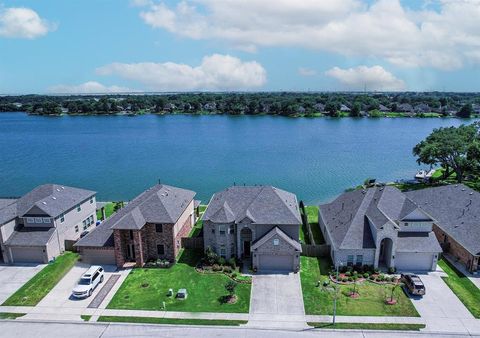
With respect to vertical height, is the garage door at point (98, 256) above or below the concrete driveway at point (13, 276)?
above

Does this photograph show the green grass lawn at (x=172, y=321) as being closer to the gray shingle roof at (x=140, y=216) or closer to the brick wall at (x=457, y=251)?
the gray shingle roof at (x=140, y=216)

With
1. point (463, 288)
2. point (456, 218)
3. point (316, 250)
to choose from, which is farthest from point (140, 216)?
point (456, 218)

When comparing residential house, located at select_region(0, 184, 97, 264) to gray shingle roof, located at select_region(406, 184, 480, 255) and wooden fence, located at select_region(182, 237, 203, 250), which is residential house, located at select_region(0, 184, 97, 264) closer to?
wooden fence, located at select_region(182, 237, 203, 250)

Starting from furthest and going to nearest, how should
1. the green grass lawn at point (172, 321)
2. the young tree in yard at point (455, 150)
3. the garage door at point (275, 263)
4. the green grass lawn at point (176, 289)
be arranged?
the young tree in yard at point (455, 150)
the garage door at point (275, 263)
the green grass lawn at point (176, 289)
the green grass lawn at point (172, 321)

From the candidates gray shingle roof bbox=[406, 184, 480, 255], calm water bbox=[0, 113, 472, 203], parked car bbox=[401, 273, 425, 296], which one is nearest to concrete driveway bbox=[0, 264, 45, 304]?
calm water bbox=[0, 113, 472, 203]

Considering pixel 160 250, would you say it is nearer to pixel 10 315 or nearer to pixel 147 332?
pixel 147 332

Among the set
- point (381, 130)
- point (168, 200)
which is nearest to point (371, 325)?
point (168, 200)

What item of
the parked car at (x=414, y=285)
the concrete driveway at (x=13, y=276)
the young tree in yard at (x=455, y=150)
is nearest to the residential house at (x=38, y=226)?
the concrete driveway at (x=13, y=276)
